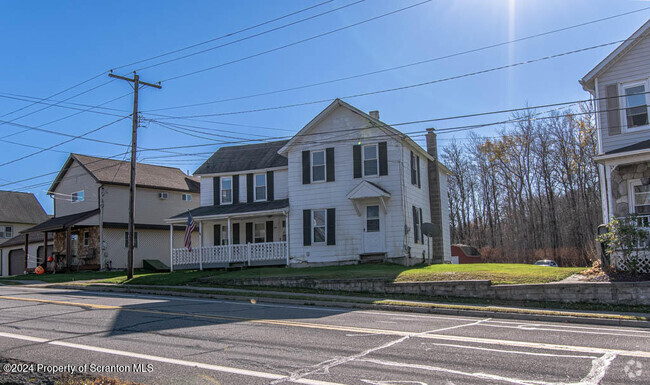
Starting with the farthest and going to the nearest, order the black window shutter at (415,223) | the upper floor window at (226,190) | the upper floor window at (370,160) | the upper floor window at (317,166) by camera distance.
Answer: the upper floor window at (226,190) → the upper floor window at (317,166) → the black window shutter at (415,223) → the upper floor window at (370,160)

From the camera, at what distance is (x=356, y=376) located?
6809mm

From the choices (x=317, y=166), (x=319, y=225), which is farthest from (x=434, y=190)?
(x=319, y=225)

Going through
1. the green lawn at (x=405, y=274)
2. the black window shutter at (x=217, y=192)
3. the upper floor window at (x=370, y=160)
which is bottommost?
the green lawn at (x=405, y=274)

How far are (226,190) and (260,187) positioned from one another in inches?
89.9

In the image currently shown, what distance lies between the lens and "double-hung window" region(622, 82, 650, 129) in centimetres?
1900

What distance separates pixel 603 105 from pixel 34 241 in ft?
129

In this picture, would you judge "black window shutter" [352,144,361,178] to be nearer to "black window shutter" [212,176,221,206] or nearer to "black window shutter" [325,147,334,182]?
"black window shutter" [325,147,334,182]

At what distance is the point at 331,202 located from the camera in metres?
26.1

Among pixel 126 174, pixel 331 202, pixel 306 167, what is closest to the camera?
pixel 331 202

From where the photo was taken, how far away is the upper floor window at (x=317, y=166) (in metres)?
26.6

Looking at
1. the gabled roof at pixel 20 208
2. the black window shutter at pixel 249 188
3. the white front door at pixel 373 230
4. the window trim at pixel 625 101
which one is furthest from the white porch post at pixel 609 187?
the gabled roof at pixel 20 208

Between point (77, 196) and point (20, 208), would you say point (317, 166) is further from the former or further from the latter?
point (20, 208)

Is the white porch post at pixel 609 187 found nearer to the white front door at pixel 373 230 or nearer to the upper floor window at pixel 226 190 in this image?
the white front door at pixel 373 230

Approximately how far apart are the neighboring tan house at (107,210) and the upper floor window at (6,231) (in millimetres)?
14529
